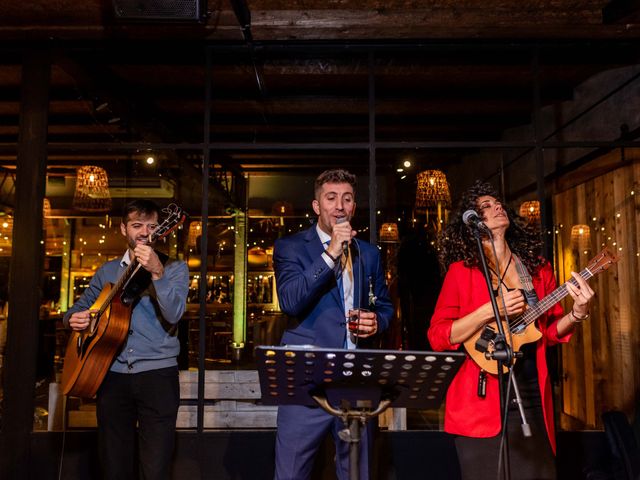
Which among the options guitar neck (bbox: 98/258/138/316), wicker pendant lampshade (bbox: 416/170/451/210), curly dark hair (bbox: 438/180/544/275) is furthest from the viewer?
wicker pendant lampshade (bbox: 416/170/451/210)

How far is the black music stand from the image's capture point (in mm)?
1727

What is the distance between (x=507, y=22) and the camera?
395cm

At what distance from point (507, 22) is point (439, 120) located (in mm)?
3029

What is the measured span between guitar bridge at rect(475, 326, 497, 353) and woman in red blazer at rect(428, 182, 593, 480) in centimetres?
4

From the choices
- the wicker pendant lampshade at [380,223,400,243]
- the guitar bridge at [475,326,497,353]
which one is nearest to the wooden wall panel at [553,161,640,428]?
the wicker pendant lampshade at [380,223,400,243]

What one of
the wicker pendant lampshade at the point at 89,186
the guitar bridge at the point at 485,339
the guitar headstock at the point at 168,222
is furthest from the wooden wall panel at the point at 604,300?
the wicker pendant lampshade at the point at 89,186

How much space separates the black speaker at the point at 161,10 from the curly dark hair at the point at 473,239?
79.3 inches

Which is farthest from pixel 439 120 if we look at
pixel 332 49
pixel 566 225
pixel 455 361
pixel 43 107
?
pixel 455 361

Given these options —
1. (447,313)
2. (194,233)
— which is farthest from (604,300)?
(194,233)

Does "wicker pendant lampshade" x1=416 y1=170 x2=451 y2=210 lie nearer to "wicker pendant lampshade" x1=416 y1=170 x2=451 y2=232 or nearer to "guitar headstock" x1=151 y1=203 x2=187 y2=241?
"wicker pendant lampshade" x1=416 y1=170 x2=451 y2=232

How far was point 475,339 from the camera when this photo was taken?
2.56 m

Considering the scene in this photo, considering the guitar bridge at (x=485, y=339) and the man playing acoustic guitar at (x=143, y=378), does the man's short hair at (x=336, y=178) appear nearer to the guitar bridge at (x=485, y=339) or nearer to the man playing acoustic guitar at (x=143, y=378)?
the guitar bridge at (x=485, y=339)

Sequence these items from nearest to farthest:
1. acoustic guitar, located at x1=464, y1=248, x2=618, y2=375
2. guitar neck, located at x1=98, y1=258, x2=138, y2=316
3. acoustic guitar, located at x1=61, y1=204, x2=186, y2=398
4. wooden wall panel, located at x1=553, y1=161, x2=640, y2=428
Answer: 1. acoustic guitar, located at x1=464, y1=248, x2=618, y2=375
2. acoustic guitar, located at x1=61, y1=204, x2=186, y2=398
3. guitar neck, located at x1=98, y1=258, x2=138, y2=316
4. wooden wall panel, located at x1=553, y1=161, x2=640, y2=428

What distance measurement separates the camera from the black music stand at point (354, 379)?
1727 millimetres
